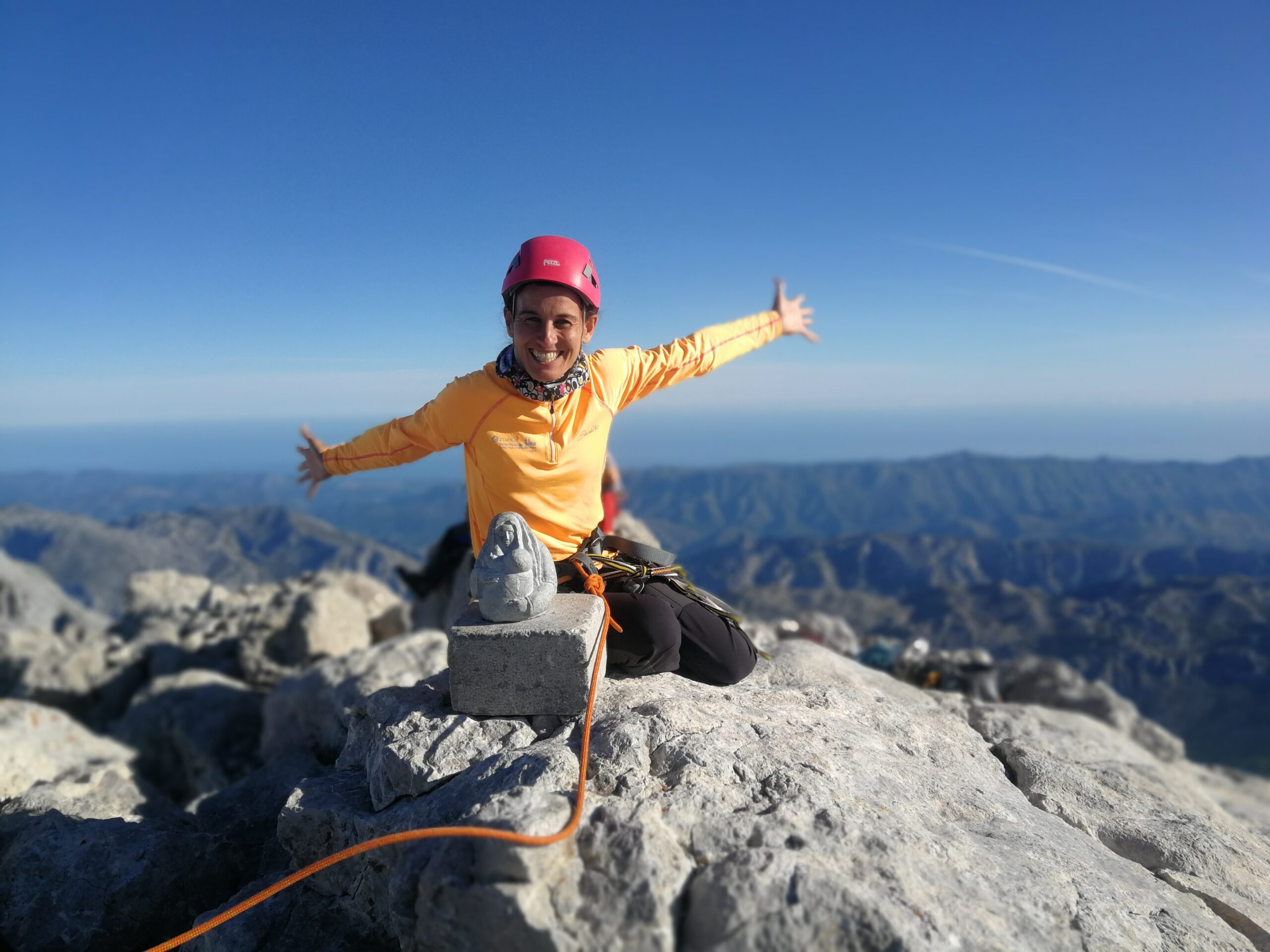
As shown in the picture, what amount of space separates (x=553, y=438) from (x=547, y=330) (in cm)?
89

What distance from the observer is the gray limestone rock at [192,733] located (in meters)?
10.7

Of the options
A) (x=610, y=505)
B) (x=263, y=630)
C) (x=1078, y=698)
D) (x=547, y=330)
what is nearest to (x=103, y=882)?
(x=547, y=330)

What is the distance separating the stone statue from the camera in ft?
15.2

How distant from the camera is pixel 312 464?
6.18m

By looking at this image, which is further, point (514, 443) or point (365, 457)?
point (365, 457)

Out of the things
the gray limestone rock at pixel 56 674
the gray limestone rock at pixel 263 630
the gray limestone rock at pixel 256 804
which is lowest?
the gray limestone rock at pixel 56 674

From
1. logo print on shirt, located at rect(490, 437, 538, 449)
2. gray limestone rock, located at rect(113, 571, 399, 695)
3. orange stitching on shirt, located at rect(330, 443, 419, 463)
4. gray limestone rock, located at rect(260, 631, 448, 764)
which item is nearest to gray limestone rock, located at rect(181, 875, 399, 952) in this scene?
orange stitching on shirt, located at rect(330, 443, 419, 463)

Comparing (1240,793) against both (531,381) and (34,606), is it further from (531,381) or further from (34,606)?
(34,606)

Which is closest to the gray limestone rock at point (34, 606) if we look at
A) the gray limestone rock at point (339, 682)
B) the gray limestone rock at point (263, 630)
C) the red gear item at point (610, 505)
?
the gray limestone rock at point (263, 630)

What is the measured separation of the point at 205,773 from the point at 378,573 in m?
196

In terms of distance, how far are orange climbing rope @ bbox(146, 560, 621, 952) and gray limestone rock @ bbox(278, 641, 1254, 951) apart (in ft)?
0.19

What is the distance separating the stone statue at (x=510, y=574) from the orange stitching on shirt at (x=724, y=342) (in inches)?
90.5

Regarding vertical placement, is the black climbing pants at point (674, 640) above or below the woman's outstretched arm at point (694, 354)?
below

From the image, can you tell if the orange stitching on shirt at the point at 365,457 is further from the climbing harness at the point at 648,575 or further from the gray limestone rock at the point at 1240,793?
the gray limestone rock at the point at 1240,793
